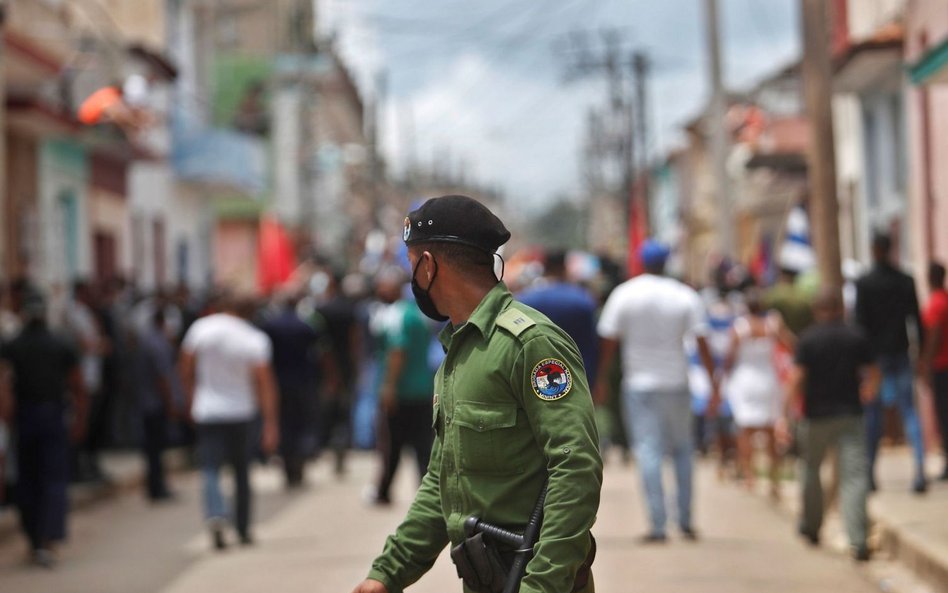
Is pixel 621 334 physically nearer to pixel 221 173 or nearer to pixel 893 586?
pixel 893 586

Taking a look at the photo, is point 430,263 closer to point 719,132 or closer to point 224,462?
point 224,462

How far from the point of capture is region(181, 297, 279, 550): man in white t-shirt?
12.6 meters

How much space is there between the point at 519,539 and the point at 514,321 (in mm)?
551

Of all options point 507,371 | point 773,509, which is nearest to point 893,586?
point 773,509

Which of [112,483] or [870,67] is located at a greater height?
[870,67]

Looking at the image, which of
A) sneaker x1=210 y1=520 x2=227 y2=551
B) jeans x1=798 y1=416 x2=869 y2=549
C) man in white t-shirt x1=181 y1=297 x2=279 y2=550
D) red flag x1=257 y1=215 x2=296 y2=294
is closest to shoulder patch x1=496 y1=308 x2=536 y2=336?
jeans x1=798 y1=416 x2=869 y2=549

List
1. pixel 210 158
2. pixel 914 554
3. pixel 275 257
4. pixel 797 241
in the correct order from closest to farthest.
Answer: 1. pixel 914 554
2. pixel 797 241
3. pixel 275 257
4. pixel 210 158

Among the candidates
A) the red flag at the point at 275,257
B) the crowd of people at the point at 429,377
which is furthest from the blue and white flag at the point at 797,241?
the red flag at the point at 275,257

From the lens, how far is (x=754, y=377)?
15297mm

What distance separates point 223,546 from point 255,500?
3.74m

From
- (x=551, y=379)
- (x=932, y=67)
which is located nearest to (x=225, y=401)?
(x=932, y=67)

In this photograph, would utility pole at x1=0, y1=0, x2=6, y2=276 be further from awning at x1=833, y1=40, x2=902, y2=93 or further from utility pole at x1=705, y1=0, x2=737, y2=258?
utility pole at x1=705, y1=0, x2=737, y2=258

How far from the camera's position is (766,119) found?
43812 millimetres

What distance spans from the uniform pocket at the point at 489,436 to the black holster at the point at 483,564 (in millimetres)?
182
